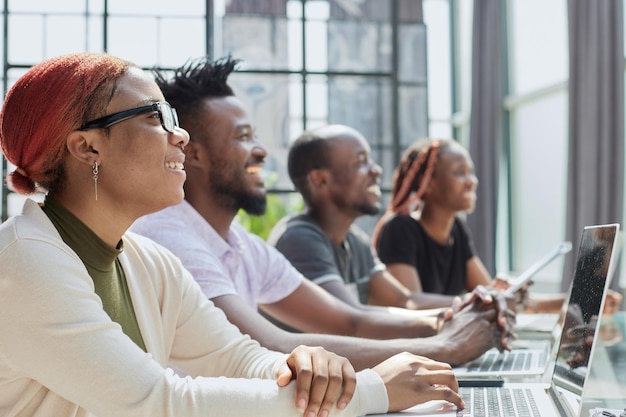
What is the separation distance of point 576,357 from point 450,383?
19cm

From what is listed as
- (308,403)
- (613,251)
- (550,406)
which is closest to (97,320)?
(308,403)

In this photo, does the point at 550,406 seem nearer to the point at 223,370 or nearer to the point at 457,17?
the point at 223,370

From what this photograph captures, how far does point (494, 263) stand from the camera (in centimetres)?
656

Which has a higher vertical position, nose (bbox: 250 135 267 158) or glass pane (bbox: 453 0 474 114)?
glass pane (bbox: 453 0 474 114)

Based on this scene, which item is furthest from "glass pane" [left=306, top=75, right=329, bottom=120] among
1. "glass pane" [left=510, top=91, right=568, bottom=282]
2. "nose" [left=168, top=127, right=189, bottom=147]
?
"nose" [left=168, top=127, right=189, bottom=147]

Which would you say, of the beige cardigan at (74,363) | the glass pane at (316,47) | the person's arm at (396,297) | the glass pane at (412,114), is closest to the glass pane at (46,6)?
the glass pane at (316,47)

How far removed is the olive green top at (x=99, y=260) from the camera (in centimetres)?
121

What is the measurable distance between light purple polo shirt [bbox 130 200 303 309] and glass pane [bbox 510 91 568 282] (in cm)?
397

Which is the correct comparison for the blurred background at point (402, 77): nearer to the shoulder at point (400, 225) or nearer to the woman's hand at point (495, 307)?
the shoulder at point (400, 225)

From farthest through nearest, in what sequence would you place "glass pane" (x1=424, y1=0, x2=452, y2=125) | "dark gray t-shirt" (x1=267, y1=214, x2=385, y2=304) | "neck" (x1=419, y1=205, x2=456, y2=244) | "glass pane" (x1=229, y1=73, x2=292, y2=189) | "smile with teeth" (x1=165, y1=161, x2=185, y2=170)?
"glass pane" (x1=424, y1=0, x2=452, y2=125), "glass pane" (x1=229, y1=73, x2=292, y2=189), "neck" (x1=419, y1=205, x2=456, y2=244), "dark gray t-shirt" (x1=267, y1=214, x2=385, y2=304), "smile with teeth" (x1=165, y1=161, x2=185, y2=170)

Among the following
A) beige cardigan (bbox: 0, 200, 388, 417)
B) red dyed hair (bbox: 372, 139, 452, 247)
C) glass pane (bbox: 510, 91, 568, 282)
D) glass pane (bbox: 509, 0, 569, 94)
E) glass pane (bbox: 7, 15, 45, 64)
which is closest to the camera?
beige cardigan (bbox: 0, 200, 388, 417)

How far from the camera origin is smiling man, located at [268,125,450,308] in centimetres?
281

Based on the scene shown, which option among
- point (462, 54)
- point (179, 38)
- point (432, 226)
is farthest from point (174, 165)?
point (462, 54)

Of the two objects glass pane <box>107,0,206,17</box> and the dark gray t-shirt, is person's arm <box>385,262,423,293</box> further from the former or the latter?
glass pane <box>107,0,206,17</box>
